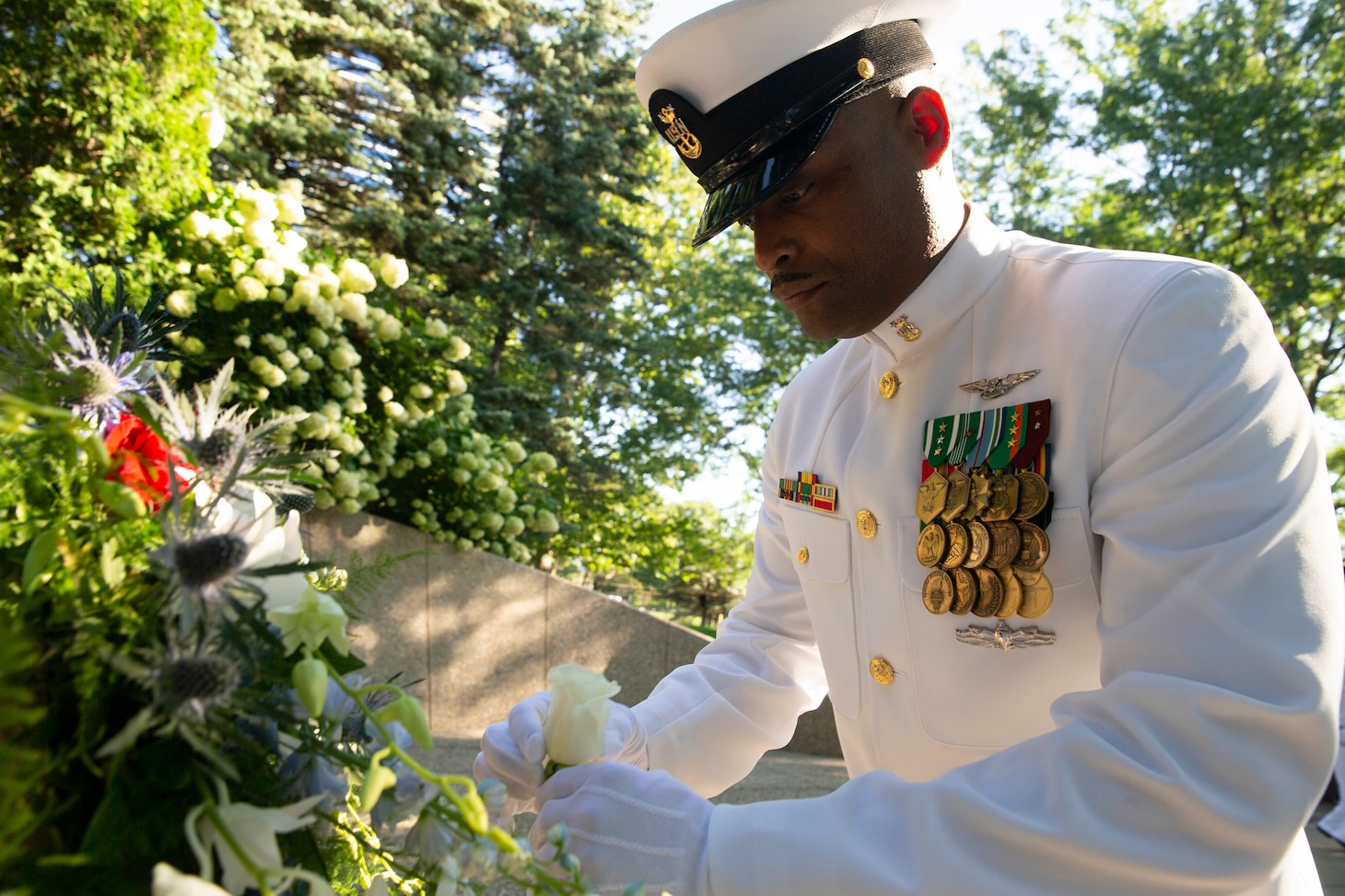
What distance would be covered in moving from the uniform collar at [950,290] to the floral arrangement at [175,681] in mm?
1263

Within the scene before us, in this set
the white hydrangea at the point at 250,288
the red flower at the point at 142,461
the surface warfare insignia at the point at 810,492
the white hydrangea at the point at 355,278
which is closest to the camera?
the red flower at the point at 142,461

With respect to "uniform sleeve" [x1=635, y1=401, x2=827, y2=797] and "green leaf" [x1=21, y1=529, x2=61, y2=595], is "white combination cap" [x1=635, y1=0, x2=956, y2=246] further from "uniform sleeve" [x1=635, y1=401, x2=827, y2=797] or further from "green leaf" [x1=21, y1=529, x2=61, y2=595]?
"green leaf" [x1=21, y1=529, x2=61, y2=595]

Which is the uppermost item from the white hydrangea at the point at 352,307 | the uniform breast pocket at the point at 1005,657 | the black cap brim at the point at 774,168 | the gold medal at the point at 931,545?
the black cap brim at the point at 774,168

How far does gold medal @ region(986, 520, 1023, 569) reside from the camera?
5.11ft

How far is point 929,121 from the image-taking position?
69.9 inches

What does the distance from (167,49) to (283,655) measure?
5386mm

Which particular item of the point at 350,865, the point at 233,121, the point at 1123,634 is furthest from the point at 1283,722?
the point at 233,121

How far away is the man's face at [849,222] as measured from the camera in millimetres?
1712

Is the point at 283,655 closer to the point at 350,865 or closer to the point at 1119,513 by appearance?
the point at 350,865

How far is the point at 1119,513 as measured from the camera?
4.59ft

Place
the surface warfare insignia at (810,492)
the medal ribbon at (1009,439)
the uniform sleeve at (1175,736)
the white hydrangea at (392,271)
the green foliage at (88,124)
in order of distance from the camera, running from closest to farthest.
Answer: the uniform sleeve at (1175,736)
the medal ribbon at (1009,439)
the surface warfare insignia at (810,492)
the green foliage at (88,124)
the white hydrangea at (392,271)

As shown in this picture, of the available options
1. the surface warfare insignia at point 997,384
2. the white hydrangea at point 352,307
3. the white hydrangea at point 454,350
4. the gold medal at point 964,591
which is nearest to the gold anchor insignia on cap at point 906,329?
the surface warfare insignia at point 997,384

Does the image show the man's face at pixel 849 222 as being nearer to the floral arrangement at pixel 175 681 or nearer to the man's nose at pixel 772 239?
the man's nose at pixel 772 239

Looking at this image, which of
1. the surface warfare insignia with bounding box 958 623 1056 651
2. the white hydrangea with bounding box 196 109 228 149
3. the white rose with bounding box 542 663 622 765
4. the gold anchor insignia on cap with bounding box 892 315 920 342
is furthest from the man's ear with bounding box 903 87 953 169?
the white hydrangea with bounding box 196 109 228 149
